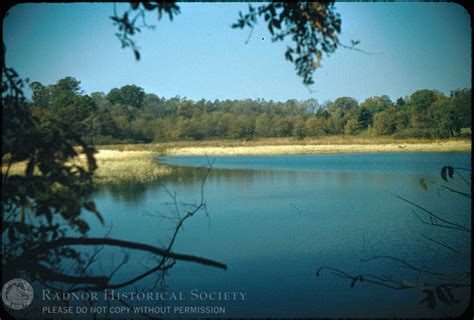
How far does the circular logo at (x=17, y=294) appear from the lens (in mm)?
2015

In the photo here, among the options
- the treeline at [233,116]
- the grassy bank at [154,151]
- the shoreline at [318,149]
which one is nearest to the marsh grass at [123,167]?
the grassy bank at [154,151]

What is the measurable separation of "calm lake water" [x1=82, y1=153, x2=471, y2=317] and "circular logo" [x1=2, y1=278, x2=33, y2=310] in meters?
0.54

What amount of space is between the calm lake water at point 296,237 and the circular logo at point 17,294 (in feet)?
1.76

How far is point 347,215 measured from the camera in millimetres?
6465

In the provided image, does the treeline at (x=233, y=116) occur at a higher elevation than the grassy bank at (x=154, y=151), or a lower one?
higher

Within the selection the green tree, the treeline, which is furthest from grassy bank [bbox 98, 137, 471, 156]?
the green tree

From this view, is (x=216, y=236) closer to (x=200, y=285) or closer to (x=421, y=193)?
(x=200, y=285)

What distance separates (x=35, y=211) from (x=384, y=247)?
4.40 metres

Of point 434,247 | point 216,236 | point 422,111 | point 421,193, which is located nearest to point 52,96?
point 216,236

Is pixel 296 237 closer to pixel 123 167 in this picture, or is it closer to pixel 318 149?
pixel 123 167

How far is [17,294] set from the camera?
2.10 metres

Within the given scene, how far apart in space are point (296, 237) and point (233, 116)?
10.00ft

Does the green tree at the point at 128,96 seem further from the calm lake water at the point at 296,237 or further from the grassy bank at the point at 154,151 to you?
the calm lake water at the point at 296,237

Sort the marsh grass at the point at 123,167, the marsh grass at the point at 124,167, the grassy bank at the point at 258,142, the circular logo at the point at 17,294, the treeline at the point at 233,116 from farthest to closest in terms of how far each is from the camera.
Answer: the grassy bank at the point at 258,142 < the marsh grass at the point at 124,167 < the marsh grass at the point at 123,167 < the treeline at the point at 233,116 < the circular logo at the point at 17,294
